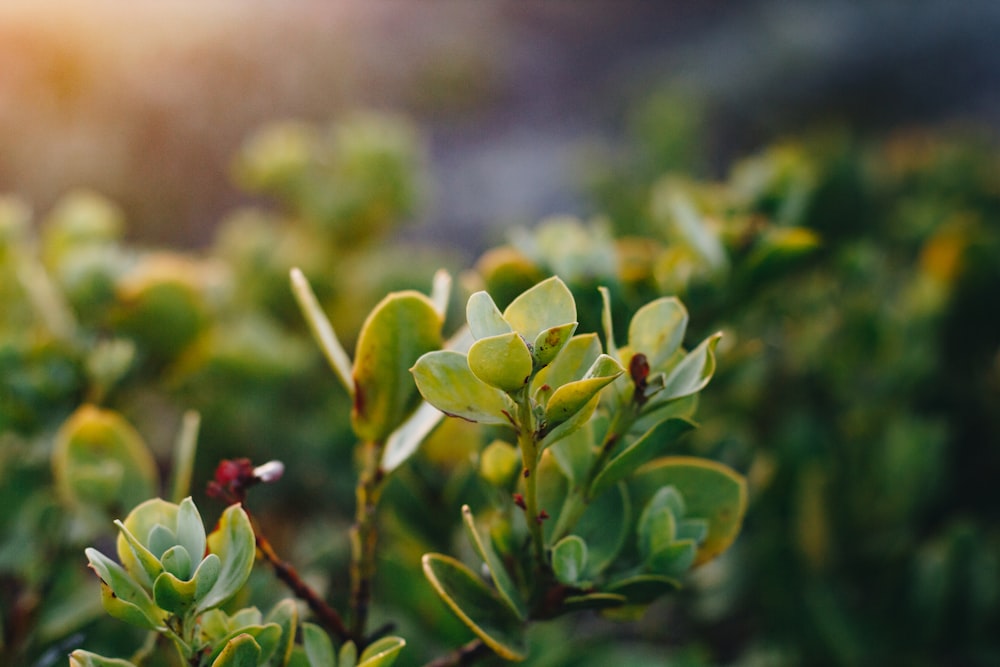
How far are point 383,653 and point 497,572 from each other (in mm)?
78

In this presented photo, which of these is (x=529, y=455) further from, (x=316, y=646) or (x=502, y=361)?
(x=316, y=646)

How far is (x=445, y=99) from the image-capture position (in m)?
4.74

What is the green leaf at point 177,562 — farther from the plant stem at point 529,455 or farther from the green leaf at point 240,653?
the plant stem at point 529,455

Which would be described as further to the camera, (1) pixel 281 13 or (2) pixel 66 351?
(1) pixel 281 13

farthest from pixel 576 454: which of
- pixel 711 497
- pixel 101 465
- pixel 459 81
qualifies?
pixel 459 81

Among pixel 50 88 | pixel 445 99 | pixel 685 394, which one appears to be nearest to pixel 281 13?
pixel 445 99

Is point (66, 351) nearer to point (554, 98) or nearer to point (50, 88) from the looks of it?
point (50, 88)

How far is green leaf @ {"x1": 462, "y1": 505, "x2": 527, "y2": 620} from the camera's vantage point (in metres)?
0.45

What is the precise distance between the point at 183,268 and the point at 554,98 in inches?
184

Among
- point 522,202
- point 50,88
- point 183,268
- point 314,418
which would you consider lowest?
point 522,202

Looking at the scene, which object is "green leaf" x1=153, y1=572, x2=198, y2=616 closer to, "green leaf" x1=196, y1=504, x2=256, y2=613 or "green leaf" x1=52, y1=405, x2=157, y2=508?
"green leaf" x1=196, y1=504, x2=256, y2=613

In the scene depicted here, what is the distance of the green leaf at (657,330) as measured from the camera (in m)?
0.49

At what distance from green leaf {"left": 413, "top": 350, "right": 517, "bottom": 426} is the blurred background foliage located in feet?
0.71

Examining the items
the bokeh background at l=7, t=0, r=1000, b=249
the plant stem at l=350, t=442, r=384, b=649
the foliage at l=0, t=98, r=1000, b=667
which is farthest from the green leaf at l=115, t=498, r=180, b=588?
the bokeh background at l=7, t=0, r=1000, b=249
